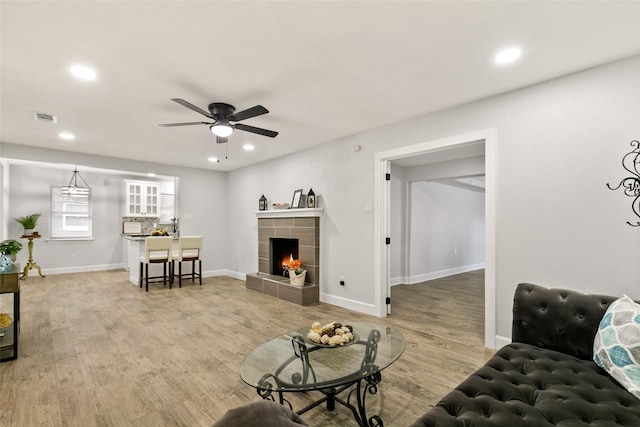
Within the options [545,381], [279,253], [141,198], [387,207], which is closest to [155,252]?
[279,253]

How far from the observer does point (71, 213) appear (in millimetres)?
7734

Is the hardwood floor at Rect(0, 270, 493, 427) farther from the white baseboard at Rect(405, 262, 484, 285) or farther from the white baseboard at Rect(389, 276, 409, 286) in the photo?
the white baseboard at Rect(405, 262, 484, 285)

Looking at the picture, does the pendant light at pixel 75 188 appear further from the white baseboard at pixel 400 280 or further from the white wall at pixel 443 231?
the white wall at pixel 443 231

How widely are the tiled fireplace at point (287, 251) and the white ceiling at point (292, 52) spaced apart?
1969mm

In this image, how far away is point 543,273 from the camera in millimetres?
2797

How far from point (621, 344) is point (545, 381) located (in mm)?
490

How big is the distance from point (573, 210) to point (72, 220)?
→ 32.7 feet

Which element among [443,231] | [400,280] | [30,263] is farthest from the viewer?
[443,231]

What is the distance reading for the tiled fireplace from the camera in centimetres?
495

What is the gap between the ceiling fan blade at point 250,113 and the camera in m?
2.91

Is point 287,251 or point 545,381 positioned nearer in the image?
point 545,381

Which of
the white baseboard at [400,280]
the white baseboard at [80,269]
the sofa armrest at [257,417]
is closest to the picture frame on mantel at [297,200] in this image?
the white baseboard at [400,280]

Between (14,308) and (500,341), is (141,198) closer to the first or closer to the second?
(14,308)

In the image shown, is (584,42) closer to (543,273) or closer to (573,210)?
(573,210)
